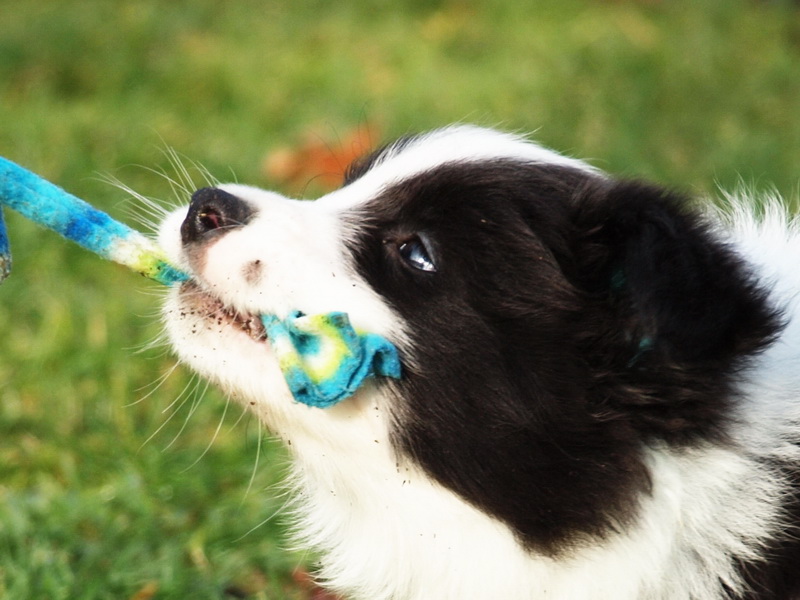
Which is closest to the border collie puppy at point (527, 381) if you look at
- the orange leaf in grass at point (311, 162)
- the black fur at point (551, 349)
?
the black fur at point (551, 349)

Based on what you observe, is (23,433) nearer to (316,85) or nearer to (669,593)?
(669,593)

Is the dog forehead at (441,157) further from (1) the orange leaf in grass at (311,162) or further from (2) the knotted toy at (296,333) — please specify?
(1) the orange leaf in grass at (311,162)

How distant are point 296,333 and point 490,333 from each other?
405 mm

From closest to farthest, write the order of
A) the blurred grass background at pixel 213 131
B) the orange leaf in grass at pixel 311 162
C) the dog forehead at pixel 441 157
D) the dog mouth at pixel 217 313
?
1. the dog mouth at pixel 217 313
2. the dog forehead at pixel 441 157
3. the blurred grass background at pixel 213 131
4. the orange leaf in grass at pixel 311 162

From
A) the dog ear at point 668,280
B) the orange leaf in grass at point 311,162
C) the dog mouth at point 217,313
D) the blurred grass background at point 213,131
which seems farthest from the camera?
the orange leaf in grass at point 311,162

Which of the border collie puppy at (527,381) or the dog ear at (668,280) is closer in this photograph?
the dog ear at (668,280)

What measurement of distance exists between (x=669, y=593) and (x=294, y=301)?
972 millimetres

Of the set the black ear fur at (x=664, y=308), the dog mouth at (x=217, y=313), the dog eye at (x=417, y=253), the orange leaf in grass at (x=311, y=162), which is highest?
the black ear fur at (x=664, y=308)

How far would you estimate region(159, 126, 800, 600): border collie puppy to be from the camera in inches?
90.3

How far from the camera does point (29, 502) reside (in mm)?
3455

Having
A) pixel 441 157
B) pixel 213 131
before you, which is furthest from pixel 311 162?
pixel 441 157

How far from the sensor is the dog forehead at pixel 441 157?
2604 millimetres

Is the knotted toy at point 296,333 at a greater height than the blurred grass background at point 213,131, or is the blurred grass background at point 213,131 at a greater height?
the knotted toy at point 296,333

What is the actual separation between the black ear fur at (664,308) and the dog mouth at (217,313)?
690 millimetres
